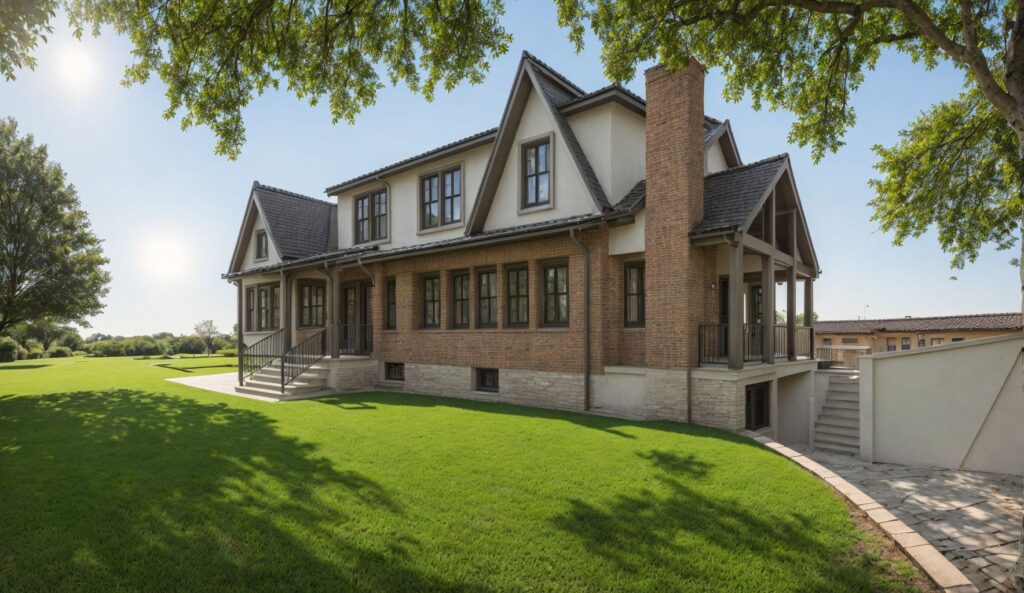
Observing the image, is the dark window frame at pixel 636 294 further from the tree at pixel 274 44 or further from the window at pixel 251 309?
the window at pixel 251 309

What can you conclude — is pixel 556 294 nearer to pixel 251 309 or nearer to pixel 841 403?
pixel 841 403

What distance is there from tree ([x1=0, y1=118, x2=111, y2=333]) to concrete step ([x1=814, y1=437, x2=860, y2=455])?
27086 millimetres

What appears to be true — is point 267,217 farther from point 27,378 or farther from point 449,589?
point 449,589

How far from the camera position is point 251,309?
72.4 ft

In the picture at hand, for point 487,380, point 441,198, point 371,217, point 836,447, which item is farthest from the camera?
point 371,217

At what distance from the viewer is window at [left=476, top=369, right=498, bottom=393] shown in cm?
1416

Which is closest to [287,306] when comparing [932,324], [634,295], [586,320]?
[586,320]

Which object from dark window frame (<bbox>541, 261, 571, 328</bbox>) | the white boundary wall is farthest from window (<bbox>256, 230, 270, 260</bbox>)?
the white boundary wall

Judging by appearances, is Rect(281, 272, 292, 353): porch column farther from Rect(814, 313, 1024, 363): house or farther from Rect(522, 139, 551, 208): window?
Rect(814, 313, 1024, 363): house

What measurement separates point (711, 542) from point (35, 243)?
1051 inches

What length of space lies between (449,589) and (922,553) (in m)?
4.25

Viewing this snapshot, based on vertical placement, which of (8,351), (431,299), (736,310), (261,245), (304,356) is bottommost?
(8,351)

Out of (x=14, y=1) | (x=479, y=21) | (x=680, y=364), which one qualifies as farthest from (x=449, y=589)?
(x=14, y=1)

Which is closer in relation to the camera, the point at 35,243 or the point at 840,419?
the point at 840,419
